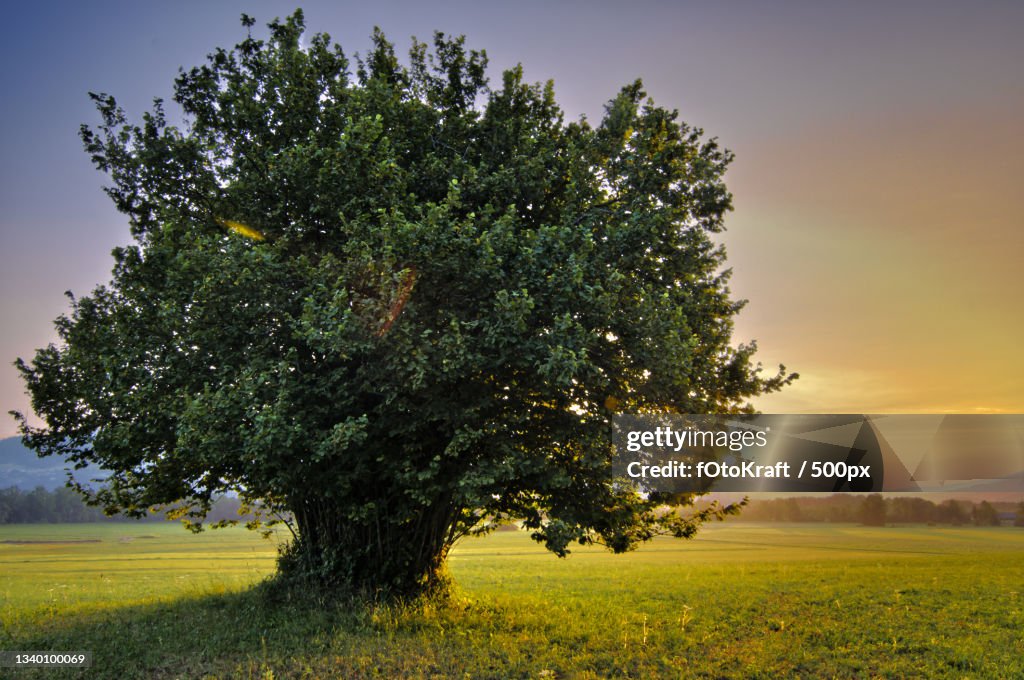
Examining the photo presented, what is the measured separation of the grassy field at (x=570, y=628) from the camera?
12578 millimetres

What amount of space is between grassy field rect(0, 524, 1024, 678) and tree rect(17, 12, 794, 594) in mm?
2229

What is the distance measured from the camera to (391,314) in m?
12.9

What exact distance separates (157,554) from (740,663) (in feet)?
166

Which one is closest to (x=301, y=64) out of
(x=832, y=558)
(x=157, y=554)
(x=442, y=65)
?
(x=442, y=65)

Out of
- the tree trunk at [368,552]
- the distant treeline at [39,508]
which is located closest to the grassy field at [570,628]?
the tree trunk at [368,552]

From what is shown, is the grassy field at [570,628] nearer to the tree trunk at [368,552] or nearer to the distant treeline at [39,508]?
the tree trunk at [368,552]

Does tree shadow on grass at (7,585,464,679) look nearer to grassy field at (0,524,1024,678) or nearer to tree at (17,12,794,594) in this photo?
grassy field at (0,524,1024,678)

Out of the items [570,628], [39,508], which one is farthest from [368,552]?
[39,508]

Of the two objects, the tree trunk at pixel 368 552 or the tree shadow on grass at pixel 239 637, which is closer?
the tree shadow on grass at pixel 239 637

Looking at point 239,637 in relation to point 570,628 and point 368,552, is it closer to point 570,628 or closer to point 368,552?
point 368,552

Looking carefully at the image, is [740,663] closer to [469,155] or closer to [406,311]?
[406,311]

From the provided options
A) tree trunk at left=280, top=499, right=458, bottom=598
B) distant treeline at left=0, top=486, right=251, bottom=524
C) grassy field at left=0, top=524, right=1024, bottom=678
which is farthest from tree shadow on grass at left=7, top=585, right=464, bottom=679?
distant treeline at left=0, top=486, right=251, bottom=524

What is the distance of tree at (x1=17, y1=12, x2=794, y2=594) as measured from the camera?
13.0 meters

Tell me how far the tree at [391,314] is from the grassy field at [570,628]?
2.23 meters
